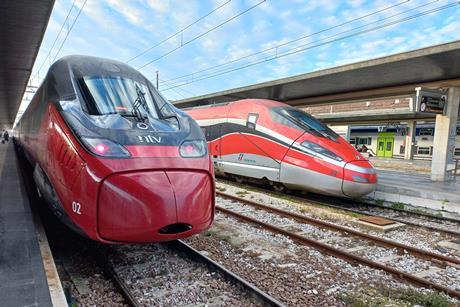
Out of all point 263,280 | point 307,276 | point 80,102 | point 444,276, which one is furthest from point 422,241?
point 80,102

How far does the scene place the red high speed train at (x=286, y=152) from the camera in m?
7.80

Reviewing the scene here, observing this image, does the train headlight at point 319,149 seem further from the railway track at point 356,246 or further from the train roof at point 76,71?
the train roof at point 76,71

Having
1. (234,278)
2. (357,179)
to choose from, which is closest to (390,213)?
(357,179)

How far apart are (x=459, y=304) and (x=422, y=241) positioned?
2.50 metres

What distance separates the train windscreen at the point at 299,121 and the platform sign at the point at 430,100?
13.5ft

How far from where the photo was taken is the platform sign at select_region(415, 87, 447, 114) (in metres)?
11.0

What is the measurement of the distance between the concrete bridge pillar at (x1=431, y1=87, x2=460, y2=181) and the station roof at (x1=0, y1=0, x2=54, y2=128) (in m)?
13.0

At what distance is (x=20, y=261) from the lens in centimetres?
355

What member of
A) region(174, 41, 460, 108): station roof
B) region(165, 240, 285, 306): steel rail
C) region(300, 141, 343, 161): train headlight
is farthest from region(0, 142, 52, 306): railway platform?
region(174, 41, 460, 108): station roof

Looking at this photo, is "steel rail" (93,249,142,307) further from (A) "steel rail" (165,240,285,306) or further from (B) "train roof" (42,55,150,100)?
Answer: (B) "train roof" (42,55,150,100)

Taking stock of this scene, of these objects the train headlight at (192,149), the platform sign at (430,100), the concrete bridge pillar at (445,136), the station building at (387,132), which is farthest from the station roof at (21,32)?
the station building at (387,132)

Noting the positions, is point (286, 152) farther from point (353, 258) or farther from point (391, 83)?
point (391, 83)

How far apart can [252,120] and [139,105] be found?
573 cm

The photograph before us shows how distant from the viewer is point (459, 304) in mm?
3545
